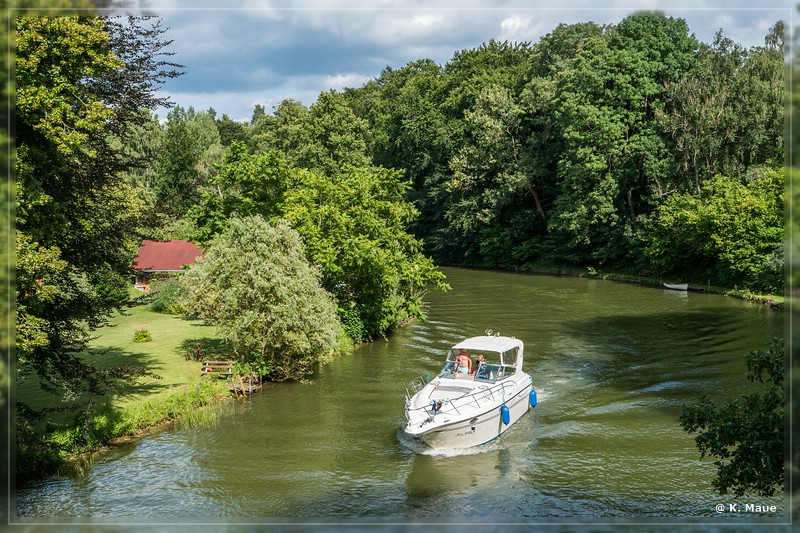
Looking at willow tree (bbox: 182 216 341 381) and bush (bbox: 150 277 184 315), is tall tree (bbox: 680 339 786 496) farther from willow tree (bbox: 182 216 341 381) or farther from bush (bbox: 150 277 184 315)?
bush (bbox: 150 277 184 315)

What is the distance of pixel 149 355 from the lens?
104 ft

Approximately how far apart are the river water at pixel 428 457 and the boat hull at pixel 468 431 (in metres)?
0.38

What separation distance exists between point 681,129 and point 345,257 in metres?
40.3

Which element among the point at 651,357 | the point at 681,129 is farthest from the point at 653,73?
the point at 651,357

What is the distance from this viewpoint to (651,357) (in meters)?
33.6

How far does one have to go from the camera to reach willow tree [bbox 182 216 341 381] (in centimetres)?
2773

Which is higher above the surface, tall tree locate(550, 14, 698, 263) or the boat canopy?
tall tree locate(550, 14, 698, 263)

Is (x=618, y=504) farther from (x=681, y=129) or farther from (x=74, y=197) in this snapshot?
(x=681, y=129)

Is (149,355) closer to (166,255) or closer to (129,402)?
(129,402)

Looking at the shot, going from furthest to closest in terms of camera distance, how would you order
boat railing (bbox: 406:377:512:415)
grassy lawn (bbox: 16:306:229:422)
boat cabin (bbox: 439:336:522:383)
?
1. grassy lawn (bbox: 16:306:229:422)
2. boat cabin (bbox: 439:336:522:383)
3. boat railing (bbox: 406:377:512:415)

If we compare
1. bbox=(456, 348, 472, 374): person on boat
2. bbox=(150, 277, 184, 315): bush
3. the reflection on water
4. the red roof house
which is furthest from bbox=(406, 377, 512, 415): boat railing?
the red roof house

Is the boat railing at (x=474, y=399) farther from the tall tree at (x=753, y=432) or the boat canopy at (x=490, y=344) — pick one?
the tall tree at (x=753, y=432)

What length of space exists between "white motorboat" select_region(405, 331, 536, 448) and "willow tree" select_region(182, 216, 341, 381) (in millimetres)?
6664

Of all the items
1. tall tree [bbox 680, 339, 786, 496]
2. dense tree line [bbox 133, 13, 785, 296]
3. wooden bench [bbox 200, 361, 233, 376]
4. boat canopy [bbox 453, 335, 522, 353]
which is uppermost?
A: dense tree line [bbox 133, 13, 785, 296]
